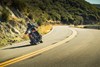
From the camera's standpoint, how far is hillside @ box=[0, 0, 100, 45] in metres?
22.1

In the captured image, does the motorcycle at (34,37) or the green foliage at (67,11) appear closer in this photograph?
the motorcycle at (34,37)

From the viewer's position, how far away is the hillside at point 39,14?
22.1 metres

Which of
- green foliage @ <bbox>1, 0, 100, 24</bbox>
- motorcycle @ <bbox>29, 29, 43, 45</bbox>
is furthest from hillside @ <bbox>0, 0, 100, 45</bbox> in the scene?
motorcycle @ <bbox>29, 29, 43, 45</bbox>

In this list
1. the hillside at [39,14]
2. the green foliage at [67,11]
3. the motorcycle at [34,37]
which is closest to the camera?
the motorcycle at [34,37]

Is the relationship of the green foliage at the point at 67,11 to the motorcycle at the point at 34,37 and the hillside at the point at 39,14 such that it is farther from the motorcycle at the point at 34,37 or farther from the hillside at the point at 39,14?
the motorcycle at the point at 34,37

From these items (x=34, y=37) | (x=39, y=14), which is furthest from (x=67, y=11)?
(x=34, y=37)

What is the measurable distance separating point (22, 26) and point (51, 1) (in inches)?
3519

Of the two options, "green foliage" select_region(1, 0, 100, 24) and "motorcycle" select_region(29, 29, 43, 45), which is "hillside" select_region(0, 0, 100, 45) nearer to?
"green foliage" select_region(1, 0, 100, 24)

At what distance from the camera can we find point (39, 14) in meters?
59.4

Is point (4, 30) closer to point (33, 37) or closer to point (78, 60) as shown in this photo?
point (33, 37)

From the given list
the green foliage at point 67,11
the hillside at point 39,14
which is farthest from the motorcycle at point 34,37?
the green foliage at point 67,11

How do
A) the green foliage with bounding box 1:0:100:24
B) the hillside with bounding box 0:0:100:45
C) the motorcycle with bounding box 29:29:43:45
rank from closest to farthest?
1. the motorcycle with bounding box 29:29:43:45
2. the hillside with bounding box 0:0:100:45
3. the green foliage with bounding box 1:0:100:24

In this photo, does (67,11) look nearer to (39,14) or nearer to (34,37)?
(39,14)

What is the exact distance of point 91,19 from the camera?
114250mm
